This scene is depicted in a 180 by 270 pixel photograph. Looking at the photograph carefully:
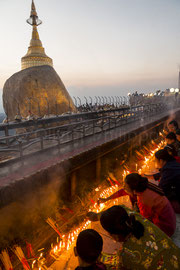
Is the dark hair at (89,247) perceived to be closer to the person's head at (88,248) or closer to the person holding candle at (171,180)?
the person's head at (88,248)

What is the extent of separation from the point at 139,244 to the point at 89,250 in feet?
2.03

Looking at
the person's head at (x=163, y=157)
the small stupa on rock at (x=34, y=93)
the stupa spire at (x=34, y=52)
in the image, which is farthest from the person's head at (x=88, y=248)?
the stupa spire at (x=34, y=52)

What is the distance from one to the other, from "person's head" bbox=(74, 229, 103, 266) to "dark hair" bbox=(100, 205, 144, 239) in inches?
9.7

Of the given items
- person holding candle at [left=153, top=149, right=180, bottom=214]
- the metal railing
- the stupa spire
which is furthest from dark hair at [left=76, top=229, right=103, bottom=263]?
the stupa spire

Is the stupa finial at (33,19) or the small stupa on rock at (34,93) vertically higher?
the stupa finial at (33,19)

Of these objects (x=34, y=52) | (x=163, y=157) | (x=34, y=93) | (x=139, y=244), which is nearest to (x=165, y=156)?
(x=163, y=157)

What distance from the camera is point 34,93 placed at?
68.0 ft

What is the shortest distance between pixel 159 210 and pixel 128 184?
61 centimetres

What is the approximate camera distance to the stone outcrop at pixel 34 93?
66.1ft

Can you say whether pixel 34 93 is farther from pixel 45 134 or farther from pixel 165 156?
pixel 165 156

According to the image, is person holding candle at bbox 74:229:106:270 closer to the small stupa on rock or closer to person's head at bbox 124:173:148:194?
person's head at bbox 124:173:148:194

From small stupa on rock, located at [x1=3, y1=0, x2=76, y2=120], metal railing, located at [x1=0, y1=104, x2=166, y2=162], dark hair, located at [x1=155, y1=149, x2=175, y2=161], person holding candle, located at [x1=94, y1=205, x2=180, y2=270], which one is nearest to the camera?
person holding candle, located at [x1=94, y1=205, x2=180, y2=270]

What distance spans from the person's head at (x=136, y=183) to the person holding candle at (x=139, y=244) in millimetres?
788

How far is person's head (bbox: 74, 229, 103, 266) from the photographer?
1.74 metres
